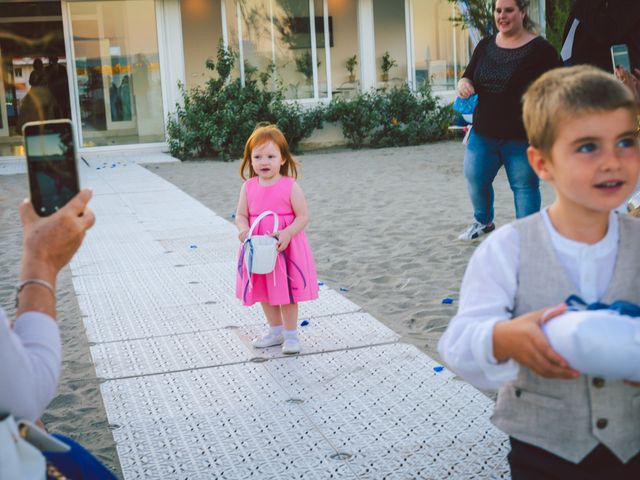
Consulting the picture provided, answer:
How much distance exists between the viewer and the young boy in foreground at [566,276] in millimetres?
2043

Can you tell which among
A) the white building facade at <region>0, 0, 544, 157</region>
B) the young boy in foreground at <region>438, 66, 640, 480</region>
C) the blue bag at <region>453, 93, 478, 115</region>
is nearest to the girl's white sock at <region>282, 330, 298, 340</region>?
the young boy in foreground at <region>438, 66, 640, 480</region>

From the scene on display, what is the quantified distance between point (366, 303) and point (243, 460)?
2723mm

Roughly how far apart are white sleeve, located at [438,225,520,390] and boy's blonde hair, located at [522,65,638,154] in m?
0.25

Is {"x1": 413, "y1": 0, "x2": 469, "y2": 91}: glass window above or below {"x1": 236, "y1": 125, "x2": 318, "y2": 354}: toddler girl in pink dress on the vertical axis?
above

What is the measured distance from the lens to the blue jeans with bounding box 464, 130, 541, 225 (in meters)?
7.32

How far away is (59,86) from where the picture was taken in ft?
70.2

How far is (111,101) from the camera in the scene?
20.0 metres

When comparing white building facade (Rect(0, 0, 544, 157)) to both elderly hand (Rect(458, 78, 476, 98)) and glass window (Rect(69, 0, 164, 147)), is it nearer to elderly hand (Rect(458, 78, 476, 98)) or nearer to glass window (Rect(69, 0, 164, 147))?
glass window (Rect(69, 0, 164, 147))

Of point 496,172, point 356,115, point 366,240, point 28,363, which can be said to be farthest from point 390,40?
point 28,363

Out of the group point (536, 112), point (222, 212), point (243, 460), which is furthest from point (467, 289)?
point (222, 212)

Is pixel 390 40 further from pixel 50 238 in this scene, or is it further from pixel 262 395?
pixel 50 238

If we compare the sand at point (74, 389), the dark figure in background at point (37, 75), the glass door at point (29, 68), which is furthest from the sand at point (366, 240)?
the dark figure in background at point (37, 75)

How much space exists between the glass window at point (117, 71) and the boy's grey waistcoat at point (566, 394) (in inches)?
725

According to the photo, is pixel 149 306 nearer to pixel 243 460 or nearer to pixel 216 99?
pixel 243 460
